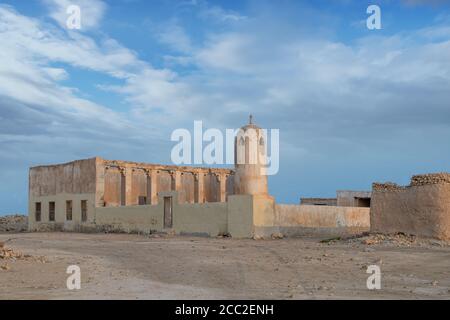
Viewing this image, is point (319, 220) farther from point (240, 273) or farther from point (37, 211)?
point (37, 211)

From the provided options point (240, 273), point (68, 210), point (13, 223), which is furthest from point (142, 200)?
point (240, 273)

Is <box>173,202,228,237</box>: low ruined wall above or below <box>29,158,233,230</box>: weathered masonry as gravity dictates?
below

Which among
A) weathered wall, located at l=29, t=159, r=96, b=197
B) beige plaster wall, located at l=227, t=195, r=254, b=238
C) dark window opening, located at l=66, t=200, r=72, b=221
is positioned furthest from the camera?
dark window opening, located at l=66, t=200, r=72, b=221

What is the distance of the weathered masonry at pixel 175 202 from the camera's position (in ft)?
72.7

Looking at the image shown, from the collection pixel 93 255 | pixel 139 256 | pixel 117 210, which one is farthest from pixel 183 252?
pixel 117 210

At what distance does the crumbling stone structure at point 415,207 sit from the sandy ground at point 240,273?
83 cm

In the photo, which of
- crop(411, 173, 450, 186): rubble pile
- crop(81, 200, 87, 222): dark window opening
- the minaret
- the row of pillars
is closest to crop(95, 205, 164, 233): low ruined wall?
crop(81, 200, 87, 222): dark window opening

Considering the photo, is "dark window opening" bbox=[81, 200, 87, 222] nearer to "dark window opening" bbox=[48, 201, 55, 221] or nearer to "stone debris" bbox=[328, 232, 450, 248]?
"dark window opening" bbox=[48, 201, 55, 221]

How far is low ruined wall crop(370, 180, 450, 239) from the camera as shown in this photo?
637 inches

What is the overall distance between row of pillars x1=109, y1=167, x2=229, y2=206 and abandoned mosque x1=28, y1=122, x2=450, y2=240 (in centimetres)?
6

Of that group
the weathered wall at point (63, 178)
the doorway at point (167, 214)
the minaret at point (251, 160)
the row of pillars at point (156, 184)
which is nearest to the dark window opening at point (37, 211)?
the weathered wall at point (63, 178)

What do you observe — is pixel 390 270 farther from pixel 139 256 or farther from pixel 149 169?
pixel 149 169

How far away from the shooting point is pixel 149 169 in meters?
34.9

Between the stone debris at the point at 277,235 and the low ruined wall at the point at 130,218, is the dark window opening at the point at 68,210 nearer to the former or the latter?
the low ruined wall at the point at 130,218
